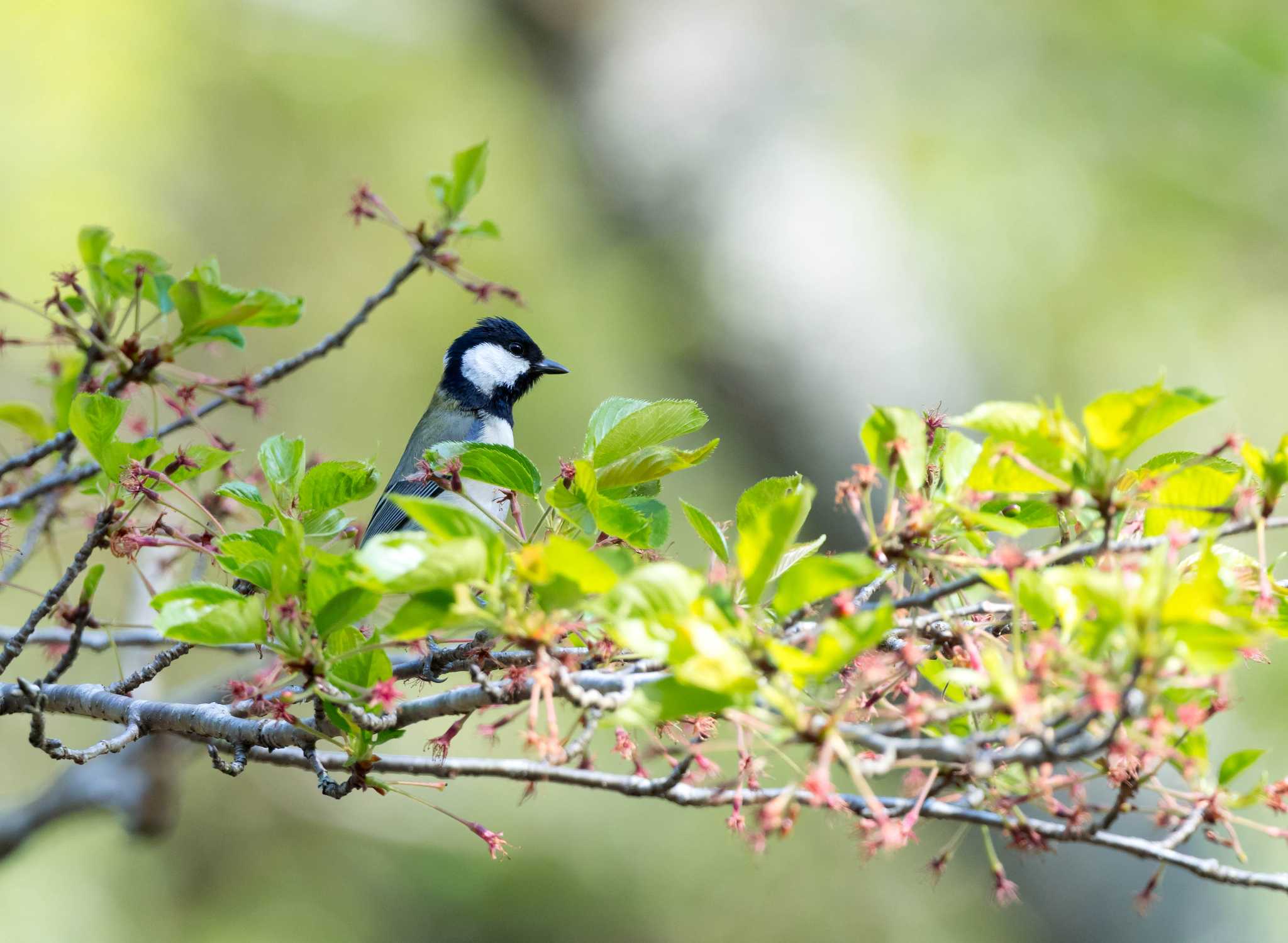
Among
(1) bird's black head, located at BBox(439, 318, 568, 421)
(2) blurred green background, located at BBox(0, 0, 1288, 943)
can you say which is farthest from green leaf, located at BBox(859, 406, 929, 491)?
(2) blurred green background, located at BBox(0, 0, 1288, 943)

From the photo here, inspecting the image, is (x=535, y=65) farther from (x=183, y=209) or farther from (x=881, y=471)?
(x=881, y=471)

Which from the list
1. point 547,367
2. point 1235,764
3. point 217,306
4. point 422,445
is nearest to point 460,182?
point 217,306

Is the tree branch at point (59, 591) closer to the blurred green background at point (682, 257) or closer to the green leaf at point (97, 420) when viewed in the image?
the green leaf at point (97, 420)

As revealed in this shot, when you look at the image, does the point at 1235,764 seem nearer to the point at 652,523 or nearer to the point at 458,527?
the point at 652,523

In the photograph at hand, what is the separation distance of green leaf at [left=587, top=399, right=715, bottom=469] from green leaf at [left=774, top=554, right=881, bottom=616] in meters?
0.33

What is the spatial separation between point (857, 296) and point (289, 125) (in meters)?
4.79

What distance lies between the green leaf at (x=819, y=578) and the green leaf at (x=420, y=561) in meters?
0.25

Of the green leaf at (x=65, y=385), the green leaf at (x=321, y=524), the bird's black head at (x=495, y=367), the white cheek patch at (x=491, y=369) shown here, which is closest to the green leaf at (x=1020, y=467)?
the green leaf at (x=321, y=524)

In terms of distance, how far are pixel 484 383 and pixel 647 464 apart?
292 centimetres

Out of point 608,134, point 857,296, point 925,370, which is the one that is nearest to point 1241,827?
point 925,370

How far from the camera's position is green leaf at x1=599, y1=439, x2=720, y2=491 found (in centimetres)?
124

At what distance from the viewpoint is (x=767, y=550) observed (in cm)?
91

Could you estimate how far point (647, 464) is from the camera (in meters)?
1.25

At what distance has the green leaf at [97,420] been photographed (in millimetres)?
1466
